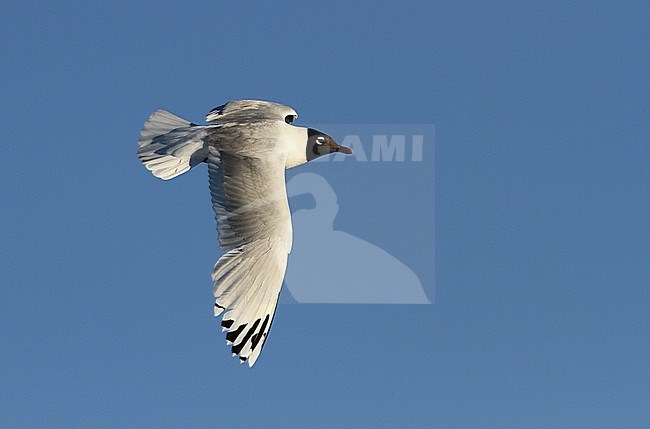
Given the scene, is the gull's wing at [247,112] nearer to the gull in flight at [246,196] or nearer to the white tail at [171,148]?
the gull in flight at [246,196]

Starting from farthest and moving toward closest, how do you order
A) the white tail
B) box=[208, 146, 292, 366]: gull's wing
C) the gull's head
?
the gull's head
the white tail
box=[208, 146, 292, 366]: gull's wing

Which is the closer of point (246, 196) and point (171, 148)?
point (246, 196)

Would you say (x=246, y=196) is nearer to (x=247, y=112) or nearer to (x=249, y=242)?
(x=249, y=242)

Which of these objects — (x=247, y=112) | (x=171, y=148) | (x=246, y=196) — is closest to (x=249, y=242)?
(x=246, y=196)

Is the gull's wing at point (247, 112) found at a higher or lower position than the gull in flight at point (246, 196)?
higher

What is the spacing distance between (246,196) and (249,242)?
298 mm

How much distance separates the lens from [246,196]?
28.0 ft

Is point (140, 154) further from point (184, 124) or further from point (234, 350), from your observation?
point (234, 350)

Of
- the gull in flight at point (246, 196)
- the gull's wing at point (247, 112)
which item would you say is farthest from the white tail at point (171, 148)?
the gull's wing at point (247, 112)

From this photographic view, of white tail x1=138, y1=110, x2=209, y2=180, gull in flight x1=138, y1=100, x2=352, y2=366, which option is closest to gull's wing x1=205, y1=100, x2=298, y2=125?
gull in flight x1=138, y1=100, x2=352, y2=366

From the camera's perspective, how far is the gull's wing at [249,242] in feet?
27.1

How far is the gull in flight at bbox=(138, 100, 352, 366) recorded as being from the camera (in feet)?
27.2

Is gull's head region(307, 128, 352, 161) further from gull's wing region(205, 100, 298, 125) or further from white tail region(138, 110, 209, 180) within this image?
white tail region(138, 110, 209, 180)

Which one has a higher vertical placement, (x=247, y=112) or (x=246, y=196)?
(x=247, y=112)
